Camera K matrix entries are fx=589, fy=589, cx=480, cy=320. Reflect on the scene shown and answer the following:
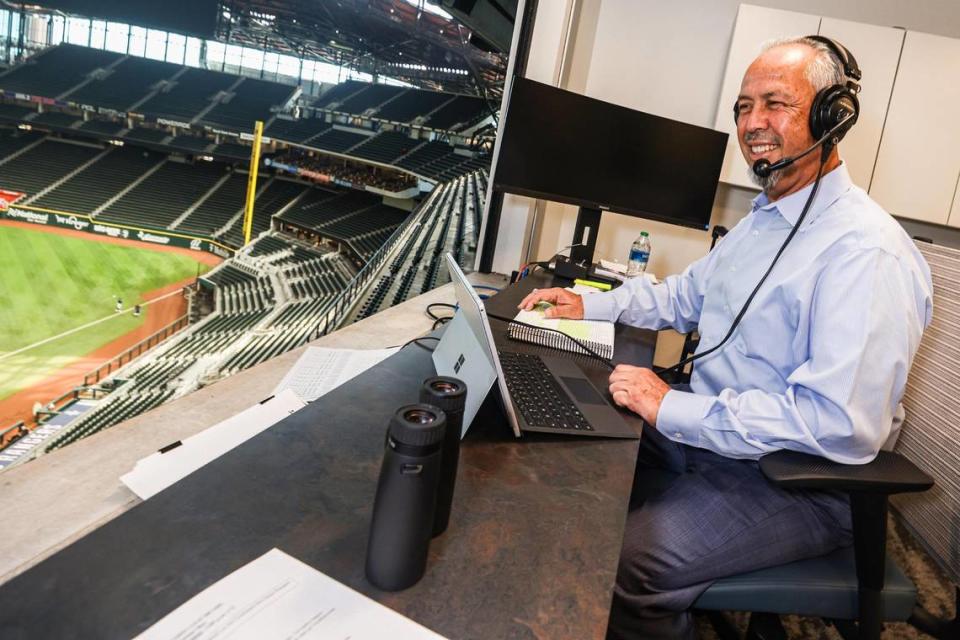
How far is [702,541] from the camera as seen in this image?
105 cm

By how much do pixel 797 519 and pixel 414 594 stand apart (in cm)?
84

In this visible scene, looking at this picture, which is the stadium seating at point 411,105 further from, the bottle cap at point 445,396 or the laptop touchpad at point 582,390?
the bottle cap at point 445,396

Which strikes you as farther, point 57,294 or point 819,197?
point 819,197

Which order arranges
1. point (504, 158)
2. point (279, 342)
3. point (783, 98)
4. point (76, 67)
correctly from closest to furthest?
point (76, 67) → point (783, 98) → point (279, 342) → point (504, 158)

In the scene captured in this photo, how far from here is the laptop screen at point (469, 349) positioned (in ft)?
2.79

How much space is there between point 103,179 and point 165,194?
0.11 m

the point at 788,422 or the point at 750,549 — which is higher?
the point at 788,422

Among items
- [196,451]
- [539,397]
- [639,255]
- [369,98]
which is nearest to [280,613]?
[196,451]

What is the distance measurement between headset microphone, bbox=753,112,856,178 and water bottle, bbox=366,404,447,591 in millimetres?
1132

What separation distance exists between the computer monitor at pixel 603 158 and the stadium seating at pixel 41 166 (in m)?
1.24

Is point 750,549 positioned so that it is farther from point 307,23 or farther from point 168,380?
point 307,23

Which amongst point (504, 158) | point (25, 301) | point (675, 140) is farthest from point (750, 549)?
point (675, 140)

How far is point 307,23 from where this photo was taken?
4.09 feet

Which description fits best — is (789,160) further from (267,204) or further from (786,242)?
(267,204)
